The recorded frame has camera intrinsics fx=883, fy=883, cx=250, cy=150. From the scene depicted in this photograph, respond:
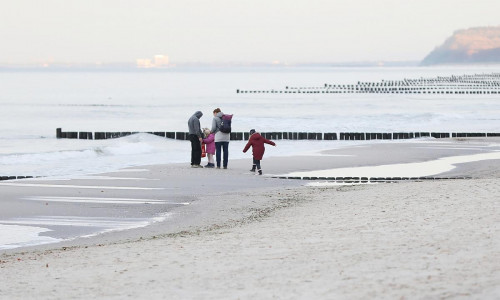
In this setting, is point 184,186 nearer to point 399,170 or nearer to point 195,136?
point 195,136

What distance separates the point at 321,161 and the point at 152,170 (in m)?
5.75

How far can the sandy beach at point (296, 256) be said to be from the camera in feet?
28.7

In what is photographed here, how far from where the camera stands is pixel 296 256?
10.4 metres

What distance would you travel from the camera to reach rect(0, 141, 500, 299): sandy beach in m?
8.75

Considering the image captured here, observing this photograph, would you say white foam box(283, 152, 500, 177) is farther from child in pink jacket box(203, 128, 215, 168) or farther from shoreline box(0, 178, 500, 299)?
shoreline box(0, 178, 500, 299)

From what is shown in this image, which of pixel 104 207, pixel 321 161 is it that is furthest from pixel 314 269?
pixel 321 161

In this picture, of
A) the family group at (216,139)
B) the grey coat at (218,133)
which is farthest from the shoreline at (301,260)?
the grey coat at (218,133)

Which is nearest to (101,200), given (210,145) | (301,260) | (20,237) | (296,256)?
(20,237)

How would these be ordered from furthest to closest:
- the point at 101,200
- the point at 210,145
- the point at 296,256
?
the point at 210,145 < the point at 101,200 < the point at 296,256

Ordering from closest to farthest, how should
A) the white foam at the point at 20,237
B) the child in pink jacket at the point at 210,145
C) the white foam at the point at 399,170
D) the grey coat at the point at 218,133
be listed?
the white foam at the point at 20,237
the white foam at the point at 399,170
the grey coat at the point at 218,133
the child in pink jacket at the point at 210,145

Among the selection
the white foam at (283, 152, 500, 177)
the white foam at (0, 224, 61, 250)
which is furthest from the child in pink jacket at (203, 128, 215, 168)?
the white foam at (0, 224, 61, 250)

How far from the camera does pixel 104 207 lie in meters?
16.5

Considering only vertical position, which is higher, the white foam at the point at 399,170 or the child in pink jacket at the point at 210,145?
the child in pink jacket at the point at 210,145

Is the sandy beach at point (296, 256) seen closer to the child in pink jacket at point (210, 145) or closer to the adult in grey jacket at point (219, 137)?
the adult in grey jacket at point (219, 137)
